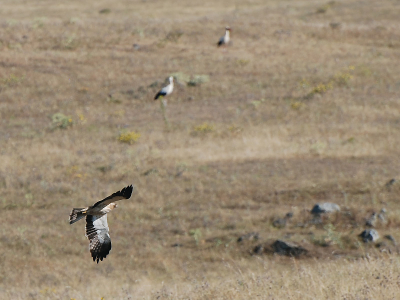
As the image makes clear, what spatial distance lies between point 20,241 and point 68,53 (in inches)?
988

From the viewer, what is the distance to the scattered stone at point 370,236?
15.1 metres

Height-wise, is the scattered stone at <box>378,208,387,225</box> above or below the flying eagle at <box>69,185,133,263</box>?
below

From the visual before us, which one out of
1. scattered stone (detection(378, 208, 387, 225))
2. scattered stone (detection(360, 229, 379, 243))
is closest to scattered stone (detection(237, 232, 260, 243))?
scattered stone (detection(360, 229, 379, 243))

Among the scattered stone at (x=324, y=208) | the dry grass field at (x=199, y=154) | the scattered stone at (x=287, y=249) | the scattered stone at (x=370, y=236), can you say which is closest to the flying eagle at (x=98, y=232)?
the dry grass field at (x=199, y=154)

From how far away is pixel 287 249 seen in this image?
1528cm

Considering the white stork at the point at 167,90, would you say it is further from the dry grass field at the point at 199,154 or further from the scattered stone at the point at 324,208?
the scattered stone at the point at 324,208

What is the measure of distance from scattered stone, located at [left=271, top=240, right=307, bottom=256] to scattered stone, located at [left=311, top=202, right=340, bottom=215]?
84.5 inches

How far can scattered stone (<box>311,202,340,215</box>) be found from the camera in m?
17.0

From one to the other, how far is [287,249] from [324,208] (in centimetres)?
245

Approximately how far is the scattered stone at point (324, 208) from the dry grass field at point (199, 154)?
0.72 ft

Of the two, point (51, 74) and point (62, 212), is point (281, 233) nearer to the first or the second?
point (62, 212)

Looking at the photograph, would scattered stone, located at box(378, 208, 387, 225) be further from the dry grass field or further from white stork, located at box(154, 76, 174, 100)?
white stork, located at box(154, 76, 174, 100)

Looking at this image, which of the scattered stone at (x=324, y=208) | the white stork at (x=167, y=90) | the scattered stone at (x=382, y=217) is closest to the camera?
the scattered stone at (x=382, y=217)

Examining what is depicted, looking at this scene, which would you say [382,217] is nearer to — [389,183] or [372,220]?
[372,220]
